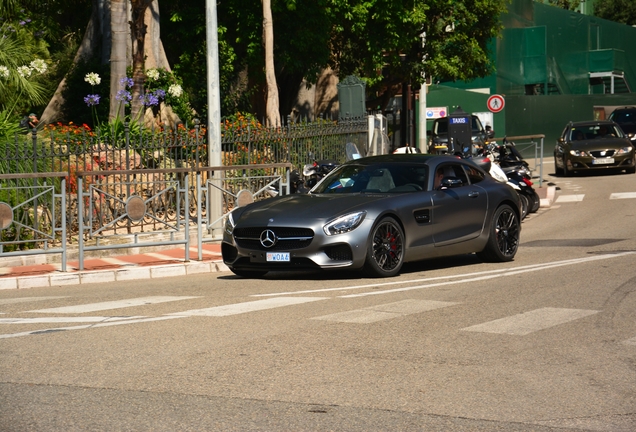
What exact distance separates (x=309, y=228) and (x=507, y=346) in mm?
4432

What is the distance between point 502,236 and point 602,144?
62.8 ft

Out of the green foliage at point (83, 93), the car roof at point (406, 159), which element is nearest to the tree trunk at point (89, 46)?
the green foliage at point (83, 93)

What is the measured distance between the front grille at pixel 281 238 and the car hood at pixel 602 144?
21792mm

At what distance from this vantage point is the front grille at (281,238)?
40.0 feet

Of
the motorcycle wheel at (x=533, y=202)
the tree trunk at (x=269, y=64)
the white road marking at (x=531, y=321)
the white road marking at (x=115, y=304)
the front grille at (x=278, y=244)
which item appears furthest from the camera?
the tree trunk at (x=269, y=64)

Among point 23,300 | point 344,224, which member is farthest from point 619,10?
point 23,300

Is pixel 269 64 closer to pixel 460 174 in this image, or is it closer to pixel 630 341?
pixel 460 174

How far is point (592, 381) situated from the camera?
690 cm

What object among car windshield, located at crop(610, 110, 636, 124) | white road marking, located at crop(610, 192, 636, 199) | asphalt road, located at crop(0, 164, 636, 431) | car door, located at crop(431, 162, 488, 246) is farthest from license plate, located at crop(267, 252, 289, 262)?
car windshield, located at crop(610, 110, 636, 124)

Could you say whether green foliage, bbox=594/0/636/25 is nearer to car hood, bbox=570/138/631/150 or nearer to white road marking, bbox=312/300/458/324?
car hood, bbox=570/138/631/150

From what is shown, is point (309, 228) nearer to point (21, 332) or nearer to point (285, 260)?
point (285, 260)

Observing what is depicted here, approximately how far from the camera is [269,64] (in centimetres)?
2792

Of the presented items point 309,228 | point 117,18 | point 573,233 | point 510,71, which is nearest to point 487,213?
point 309,228

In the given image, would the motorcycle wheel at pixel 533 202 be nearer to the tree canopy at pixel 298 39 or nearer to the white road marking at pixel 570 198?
the white road marking at pixel 570 198
